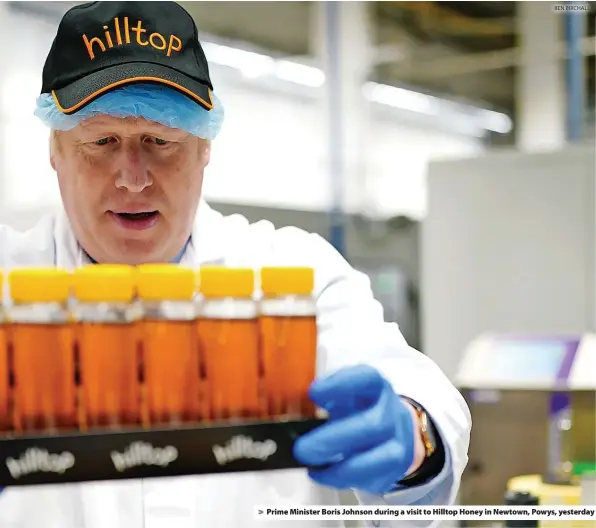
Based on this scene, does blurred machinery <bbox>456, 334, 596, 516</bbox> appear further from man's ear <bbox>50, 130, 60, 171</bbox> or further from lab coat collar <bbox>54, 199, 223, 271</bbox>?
man's ear <bbox>50, 130, 60, 171</bbox>

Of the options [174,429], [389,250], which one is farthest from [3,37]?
[389,250]

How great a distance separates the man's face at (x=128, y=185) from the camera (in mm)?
1069

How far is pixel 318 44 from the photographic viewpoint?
119 inches

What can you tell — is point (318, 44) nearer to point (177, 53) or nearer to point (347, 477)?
point (177, 53)

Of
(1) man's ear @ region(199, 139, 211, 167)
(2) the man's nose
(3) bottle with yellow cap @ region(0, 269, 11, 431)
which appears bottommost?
(3) bottle with yellow cap @ region(0, 269, 11, 431)

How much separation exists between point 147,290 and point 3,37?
1.04m

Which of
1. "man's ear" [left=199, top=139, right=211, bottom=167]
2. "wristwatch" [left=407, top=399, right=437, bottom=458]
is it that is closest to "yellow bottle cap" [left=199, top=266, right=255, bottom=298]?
"wristwatch" [left=407, top=399, right=437, bottom=458]

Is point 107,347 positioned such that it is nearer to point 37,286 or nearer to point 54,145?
point 37,286

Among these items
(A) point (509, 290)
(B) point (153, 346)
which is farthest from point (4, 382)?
(A) point (509, 290)

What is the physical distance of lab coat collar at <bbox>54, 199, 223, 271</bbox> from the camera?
3.88 ft

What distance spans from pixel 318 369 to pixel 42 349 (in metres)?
0.43

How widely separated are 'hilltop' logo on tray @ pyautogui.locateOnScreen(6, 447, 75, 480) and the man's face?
404 mm

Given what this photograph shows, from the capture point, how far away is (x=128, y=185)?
107 centimetres

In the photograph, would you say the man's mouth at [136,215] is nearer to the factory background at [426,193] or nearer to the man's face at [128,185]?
the man's face at [128,185]
